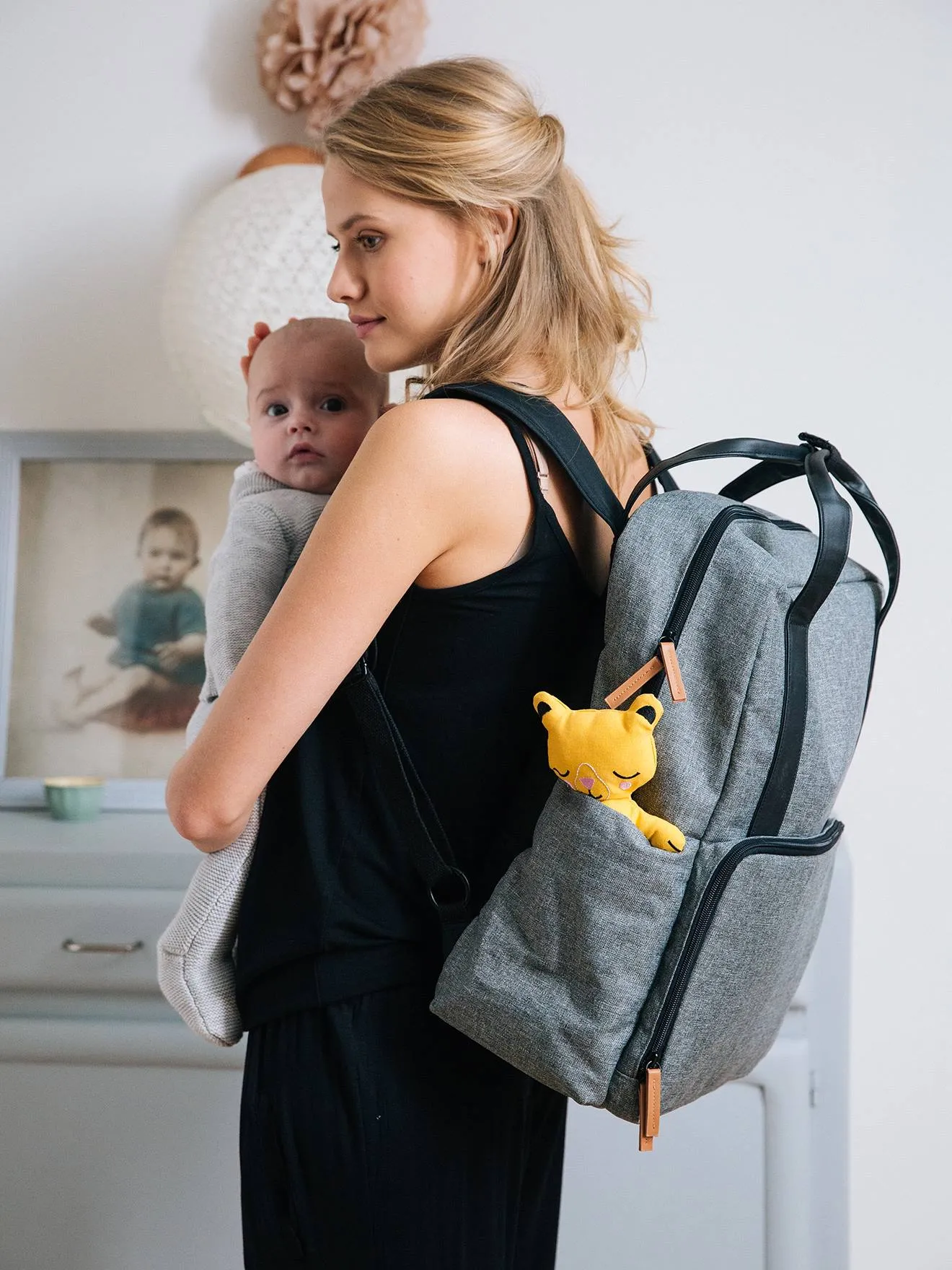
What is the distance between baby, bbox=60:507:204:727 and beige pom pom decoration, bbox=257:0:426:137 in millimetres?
648

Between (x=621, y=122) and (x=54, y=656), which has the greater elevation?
(x=621, y=122)

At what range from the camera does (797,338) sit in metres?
1.73

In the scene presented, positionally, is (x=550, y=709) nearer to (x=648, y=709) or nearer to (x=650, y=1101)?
(x=648, y=709)

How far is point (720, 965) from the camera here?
699mm

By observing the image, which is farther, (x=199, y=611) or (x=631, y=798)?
(x=199, y=611)

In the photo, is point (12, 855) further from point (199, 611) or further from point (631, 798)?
point (631, 798)

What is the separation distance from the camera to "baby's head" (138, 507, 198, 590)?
177 cm

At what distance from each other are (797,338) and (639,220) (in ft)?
0.99

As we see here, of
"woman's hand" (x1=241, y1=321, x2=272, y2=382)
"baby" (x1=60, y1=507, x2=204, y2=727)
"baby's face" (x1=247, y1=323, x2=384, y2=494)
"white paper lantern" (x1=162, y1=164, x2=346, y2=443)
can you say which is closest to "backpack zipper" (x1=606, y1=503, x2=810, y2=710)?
"baby's face" (x1=247, y1=323, x2=384, y2=494)

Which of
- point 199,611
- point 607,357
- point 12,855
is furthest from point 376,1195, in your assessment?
point 199,611

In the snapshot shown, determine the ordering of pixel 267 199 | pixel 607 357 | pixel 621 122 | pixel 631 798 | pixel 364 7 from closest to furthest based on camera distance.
A: 1. pixel 631 798
2. pixel 607 357
3. pixel 267 199
4. pixel 364 7
5. pixel 621 122

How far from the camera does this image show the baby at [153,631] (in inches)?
69.3

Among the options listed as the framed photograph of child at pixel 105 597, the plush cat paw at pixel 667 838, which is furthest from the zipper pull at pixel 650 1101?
the framed photograph of child at pixel 105 597

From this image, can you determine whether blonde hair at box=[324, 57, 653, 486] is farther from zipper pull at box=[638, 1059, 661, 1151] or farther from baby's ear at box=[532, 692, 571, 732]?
zipper pull at box=[638, 1059, 661, 1151]
